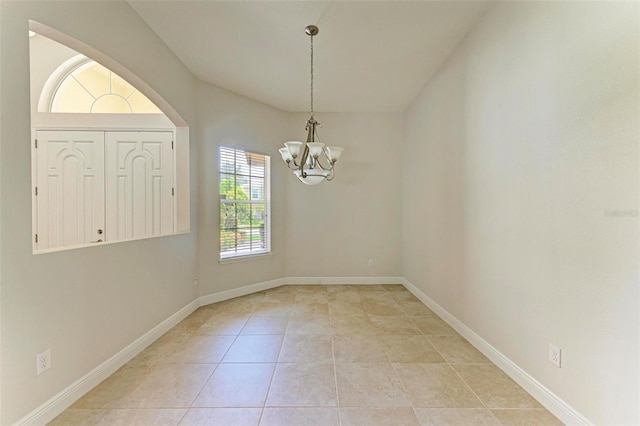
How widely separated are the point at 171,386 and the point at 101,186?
253 cm

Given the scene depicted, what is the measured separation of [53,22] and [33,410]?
2327 millimetres

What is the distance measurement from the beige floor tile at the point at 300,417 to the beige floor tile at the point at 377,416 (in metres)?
0.07

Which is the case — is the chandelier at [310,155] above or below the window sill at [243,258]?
above

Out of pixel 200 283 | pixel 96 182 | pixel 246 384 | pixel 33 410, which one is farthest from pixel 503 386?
pixel 96 182

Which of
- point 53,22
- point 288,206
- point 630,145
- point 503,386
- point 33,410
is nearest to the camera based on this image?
point 630,145

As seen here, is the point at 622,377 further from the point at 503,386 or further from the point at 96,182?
the point at 96,182

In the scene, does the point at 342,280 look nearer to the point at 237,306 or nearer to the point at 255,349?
the point at 237,306

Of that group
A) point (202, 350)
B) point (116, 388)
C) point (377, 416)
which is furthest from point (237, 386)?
point (377, 416)

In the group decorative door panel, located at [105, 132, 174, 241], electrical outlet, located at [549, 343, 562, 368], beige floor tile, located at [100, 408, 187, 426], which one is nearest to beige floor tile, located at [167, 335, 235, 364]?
beige floor tile, located at [100, 408, 187, 426]

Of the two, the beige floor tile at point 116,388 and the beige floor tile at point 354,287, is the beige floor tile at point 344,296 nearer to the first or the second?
the beige floor tile at point 354,287

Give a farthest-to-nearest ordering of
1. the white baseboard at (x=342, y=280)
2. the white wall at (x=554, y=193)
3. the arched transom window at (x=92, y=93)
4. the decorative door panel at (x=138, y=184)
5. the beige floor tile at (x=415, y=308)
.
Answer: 1. the white baseboard at (x=342, y=280)
2. the beige floor tile at (x=415, y=308)
3. the decorative door panel at (x=138, y=184)
4. the arched transom window at (x=92, y=93)
5. the white wall at (x=554, y=193)

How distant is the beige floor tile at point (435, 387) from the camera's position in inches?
65.6

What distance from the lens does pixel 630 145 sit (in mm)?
1216

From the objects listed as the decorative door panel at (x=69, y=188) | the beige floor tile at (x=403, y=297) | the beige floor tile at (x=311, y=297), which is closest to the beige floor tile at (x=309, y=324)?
the beige floor tile at (x=311, y=297)
